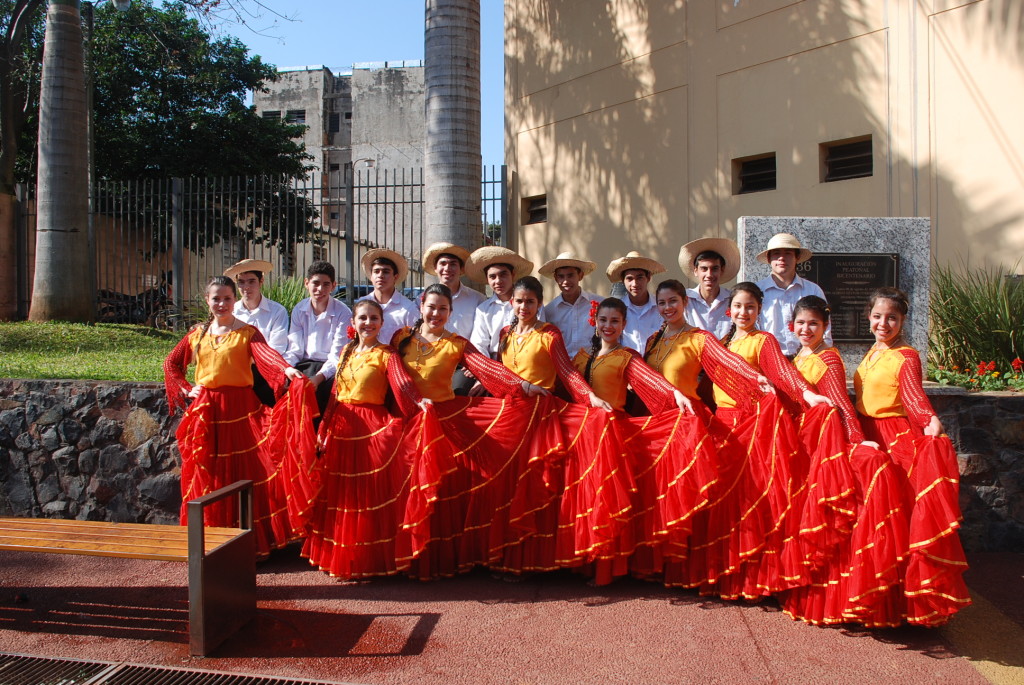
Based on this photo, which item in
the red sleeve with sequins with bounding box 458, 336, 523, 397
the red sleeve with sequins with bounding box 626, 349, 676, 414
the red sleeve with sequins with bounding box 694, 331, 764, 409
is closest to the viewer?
the red sleeve with sequins with bounding box 694, 331, 764, 409

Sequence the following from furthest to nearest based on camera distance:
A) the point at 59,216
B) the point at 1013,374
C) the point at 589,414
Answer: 1. the point at 59,216
2. the point at 1013,374
3. the point at 589,414

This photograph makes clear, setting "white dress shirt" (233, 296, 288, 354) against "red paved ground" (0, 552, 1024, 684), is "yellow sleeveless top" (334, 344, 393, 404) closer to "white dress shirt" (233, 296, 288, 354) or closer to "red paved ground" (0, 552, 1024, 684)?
"white dress shirt" (233, 296, 288, 354)

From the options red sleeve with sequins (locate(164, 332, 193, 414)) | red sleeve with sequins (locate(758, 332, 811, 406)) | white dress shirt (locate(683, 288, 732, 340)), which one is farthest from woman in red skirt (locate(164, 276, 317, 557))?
red sleeve with sequins (locate(758, 332, 811, 406))

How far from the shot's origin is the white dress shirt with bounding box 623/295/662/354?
219 inches

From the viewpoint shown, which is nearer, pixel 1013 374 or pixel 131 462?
pixel 131 462

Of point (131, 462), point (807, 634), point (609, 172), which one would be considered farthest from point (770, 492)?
point (609, 172)

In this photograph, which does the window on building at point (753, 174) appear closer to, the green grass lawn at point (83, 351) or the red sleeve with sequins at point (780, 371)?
the red sleeve with sequins at point (780, 371)

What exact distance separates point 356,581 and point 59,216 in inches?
360

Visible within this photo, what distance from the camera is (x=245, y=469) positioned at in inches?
206

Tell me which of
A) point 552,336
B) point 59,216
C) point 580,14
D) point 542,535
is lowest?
point 542,535

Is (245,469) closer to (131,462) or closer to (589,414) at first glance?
(131,462)

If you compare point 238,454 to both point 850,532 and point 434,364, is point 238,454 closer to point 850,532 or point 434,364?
point 434,364

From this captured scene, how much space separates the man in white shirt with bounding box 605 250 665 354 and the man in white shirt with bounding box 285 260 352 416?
2.01 meters

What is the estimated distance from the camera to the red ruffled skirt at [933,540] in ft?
12.3
